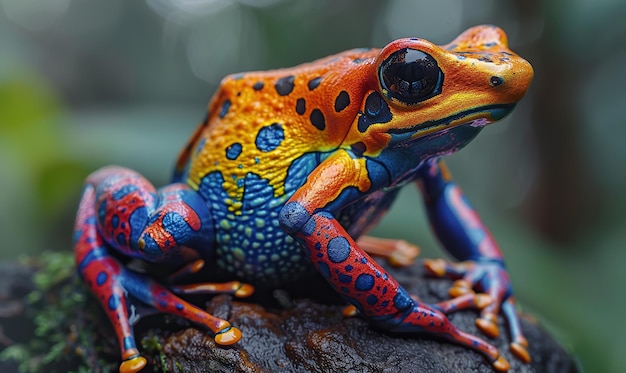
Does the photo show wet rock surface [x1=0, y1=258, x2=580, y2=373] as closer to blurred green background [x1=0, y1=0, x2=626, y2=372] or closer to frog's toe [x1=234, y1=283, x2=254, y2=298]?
frog's toe [x1=234, y1=283, x2=254, y2=298]

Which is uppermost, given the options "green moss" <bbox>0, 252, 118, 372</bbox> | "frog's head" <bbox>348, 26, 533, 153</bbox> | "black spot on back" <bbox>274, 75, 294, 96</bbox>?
"frog's head" <bbox>348, 26, 533, 153</bbox>

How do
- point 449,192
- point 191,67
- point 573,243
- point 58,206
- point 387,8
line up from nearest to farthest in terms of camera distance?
point 449,192, point 573,243, point 58,206, point 387,8, point 191,67

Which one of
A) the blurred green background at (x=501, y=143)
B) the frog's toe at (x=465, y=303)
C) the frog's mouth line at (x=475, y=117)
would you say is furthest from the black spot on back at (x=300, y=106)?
the frog's toe at (x=465, y=303)

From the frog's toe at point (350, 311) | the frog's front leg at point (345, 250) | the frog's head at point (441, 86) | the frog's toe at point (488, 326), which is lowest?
the frog's toe at point (488, 326)

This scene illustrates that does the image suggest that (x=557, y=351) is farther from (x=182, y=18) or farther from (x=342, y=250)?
(x=182, y=18)

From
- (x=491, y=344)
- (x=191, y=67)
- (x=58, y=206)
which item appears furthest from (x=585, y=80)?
(x=191, y=67)

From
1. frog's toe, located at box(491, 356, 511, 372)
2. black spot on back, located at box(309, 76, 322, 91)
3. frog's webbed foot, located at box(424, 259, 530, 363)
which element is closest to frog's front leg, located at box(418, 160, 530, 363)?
frog's webbed foot, located at box(424, 259, 530, 363)

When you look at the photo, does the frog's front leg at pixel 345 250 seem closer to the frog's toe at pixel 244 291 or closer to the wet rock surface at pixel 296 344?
the wet rock surface at pixel 296 344
